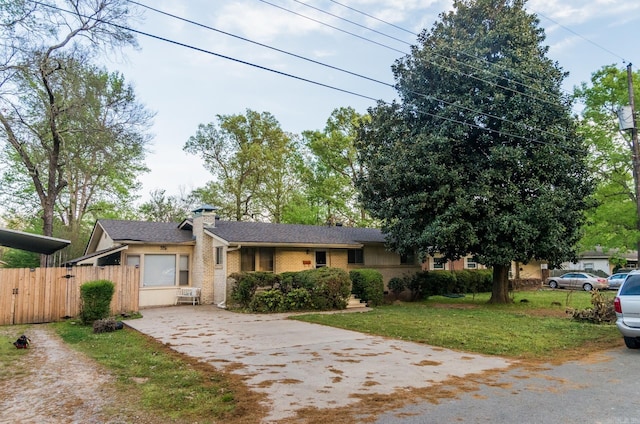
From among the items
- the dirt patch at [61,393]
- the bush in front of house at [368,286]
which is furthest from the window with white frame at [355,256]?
the dirt patch at [61,393]

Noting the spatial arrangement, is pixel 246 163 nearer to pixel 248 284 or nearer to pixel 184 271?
pixel 184 271

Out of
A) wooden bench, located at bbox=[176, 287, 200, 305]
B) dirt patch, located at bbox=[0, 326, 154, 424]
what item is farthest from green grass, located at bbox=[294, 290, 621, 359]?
dirt patch, located at bbox=[0, 326, 154, 424]

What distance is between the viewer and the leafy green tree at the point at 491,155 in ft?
53.7

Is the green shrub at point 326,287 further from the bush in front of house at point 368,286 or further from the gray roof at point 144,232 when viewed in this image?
the gray roof at point 144,232

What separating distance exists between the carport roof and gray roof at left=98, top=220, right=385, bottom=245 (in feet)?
21.3

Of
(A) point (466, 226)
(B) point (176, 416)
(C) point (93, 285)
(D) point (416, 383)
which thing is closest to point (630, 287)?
(D) point (416, 383)

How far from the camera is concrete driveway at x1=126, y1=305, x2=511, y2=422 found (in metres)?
5.89

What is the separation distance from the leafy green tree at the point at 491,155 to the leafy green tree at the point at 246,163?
19396 mm

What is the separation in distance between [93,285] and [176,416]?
984 centimetres

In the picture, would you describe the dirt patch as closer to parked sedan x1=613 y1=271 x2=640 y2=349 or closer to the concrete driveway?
the concrete driveway

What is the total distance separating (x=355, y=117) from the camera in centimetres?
3669

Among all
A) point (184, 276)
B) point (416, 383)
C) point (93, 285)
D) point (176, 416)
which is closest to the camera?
point (176, 416)

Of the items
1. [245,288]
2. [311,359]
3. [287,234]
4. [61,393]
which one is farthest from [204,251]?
[61,393]

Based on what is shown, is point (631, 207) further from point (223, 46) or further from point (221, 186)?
point (221, 186)
